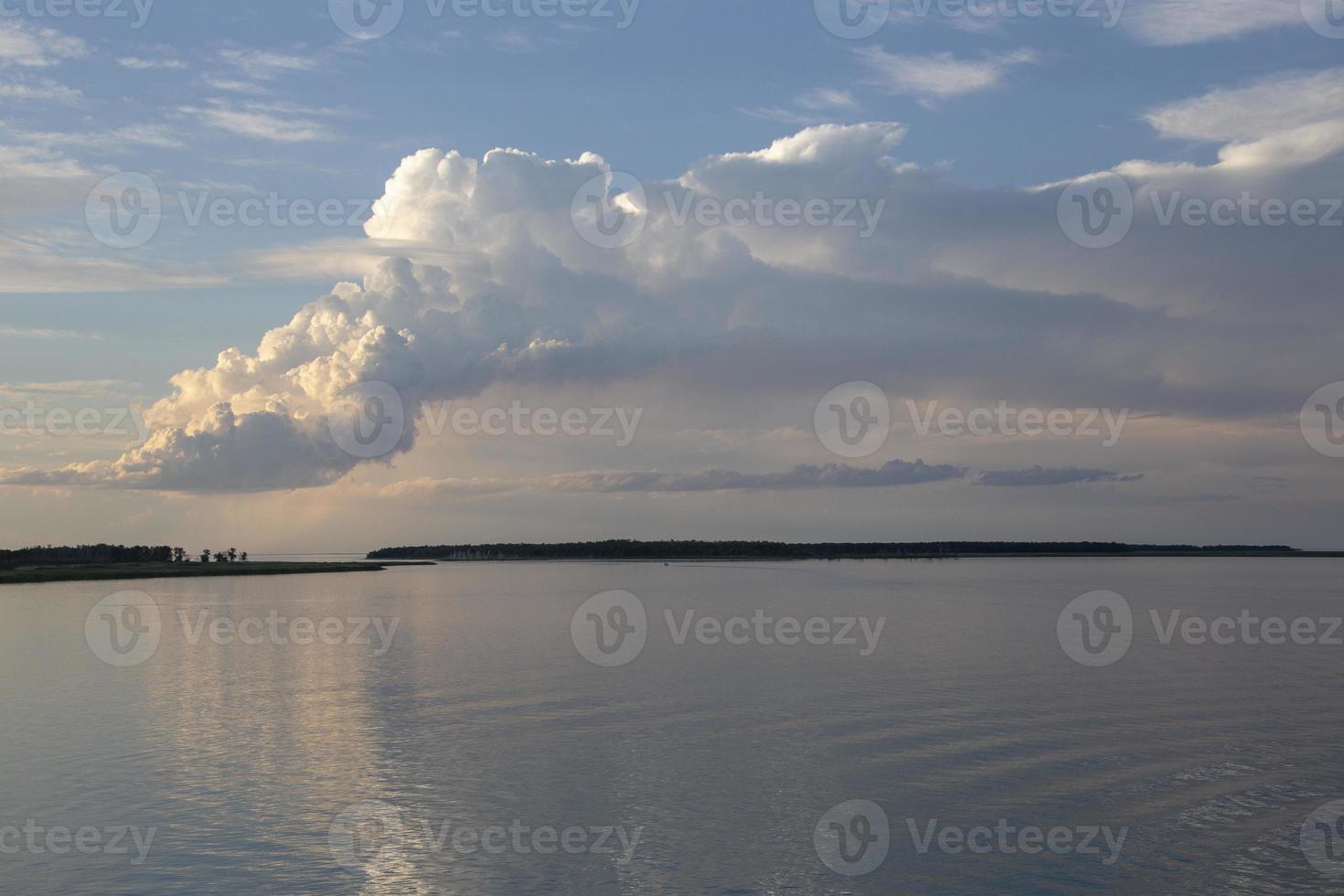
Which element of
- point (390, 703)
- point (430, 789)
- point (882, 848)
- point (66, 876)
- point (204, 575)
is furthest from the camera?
point (204, 575)

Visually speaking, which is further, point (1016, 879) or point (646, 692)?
point (646, 692)

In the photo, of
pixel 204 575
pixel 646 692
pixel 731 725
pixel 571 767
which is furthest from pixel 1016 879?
pixel 204 575

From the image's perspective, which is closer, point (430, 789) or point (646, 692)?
point (430, 789)

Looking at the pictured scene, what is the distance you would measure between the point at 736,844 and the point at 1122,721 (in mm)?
19298

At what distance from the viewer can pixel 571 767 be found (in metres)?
29.5

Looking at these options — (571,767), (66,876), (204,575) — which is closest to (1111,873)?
(571,767)

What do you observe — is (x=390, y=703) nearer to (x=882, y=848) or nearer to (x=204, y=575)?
(x=882, y=848)

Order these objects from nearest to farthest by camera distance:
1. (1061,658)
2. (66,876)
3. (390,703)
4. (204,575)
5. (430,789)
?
(66,876)
(430,789)
(390,703)
(1061,658)
(204,575)

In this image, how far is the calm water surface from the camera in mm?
21219

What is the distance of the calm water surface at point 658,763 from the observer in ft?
69.6

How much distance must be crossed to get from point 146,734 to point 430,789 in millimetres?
12916

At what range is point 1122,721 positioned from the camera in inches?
1419

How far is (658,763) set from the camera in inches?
1184

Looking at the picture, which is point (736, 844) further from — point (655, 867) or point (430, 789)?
point (430, 789)
